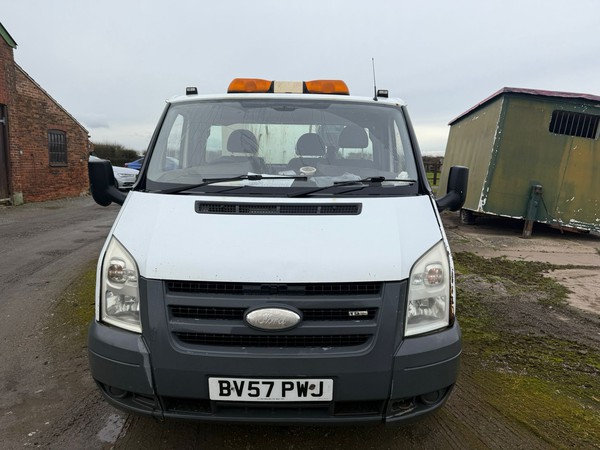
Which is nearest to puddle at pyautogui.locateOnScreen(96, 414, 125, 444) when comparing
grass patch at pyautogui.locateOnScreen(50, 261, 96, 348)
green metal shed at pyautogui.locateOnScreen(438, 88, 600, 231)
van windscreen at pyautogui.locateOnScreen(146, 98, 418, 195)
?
grass patch at pyautogui.locateOnScreen(50, 261, 96, 348)

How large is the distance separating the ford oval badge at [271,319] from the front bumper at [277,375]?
15 cm

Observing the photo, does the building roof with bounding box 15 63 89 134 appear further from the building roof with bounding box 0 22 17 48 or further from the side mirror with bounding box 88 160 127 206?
the side mirror with bounding box 88 160 127 206

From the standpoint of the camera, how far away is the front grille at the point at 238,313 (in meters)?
2.06

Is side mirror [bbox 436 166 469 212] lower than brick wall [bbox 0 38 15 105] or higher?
lower

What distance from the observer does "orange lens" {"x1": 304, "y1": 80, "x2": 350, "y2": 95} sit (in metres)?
3.30

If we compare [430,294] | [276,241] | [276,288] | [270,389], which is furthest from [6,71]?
[430,294]

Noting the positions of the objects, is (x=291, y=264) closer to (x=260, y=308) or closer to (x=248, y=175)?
(x=260, y=308)

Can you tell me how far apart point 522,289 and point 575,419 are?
3.17 metres

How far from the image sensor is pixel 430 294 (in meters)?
2.19

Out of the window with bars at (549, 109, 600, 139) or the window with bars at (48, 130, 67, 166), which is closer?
the window with bars at (549, 109, 600, 139)

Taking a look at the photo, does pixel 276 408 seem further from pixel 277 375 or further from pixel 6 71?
pixel 6 71

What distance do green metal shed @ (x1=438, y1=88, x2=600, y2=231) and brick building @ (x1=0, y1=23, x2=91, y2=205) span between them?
1463 cm

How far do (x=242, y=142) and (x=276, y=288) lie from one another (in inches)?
54.0

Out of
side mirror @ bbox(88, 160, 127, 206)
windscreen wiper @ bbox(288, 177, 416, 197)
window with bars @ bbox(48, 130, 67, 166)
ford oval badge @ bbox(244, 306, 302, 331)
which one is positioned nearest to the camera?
→ ford oval badge @ bbox(244, 306, 302, 331)
